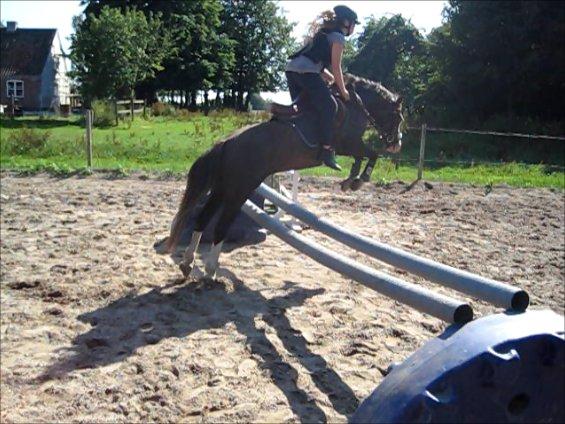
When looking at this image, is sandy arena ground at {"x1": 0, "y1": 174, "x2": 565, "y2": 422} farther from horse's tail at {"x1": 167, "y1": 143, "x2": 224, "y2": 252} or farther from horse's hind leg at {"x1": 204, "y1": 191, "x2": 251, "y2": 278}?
horse's tail at {"x1": 167, "y1": 143, "x2": 224, "y2": 252}

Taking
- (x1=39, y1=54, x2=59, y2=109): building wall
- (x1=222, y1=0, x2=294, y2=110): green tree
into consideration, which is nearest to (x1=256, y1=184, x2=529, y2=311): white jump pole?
(x1=222, y1=0, x2=294, y2=110): green tree

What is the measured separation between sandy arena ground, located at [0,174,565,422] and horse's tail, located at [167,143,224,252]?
0.61 meters

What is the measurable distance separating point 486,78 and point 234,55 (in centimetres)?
3742

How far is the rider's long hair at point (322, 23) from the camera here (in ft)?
18.4

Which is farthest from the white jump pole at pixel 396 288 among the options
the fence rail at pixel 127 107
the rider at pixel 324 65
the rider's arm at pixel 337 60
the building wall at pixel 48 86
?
the building wall at pixel 48 86

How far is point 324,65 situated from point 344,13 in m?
0.47

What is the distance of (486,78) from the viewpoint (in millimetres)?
21500

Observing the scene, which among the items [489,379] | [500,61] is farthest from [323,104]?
[500,61]

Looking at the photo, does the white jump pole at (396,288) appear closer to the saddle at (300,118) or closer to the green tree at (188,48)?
the saddle at (300,118)

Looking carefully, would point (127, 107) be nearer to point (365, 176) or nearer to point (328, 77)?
point (365, 176)

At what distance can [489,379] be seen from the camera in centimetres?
111

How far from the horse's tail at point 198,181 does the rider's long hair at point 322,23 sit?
51.6 inches

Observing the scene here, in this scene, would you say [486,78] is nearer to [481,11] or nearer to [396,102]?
[481,11]

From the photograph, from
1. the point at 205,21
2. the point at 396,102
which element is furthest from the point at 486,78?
the point at 205,21
